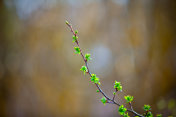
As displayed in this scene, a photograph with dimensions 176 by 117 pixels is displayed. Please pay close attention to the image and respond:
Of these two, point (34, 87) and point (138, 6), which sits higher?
point (138, 6)

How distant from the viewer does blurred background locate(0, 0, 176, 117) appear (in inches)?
105

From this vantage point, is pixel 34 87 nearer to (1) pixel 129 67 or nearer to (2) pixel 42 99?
(2) pixel 42 99

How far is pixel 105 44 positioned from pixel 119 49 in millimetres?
203

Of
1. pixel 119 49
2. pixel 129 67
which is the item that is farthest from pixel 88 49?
Result: pixel 129 67

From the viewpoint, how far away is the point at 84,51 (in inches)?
105

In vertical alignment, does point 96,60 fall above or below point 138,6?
below

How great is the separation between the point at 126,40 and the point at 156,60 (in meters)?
0.48

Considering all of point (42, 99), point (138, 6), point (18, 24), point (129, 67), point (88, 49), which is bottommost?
point (42, 99)

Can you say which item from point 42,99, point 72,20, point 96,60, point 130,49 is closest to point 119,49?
point 130,49

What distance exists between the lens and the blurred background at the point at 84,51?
266 centimetres

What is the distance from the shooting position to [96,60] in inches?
106

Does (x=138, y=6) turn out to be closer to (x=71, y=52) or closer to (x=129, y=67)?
(x=129, y=67)

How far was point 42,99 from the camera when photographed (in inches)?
106

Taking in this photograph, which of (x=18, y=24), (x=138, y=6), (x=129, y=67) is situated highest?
(x=138, y=6)
